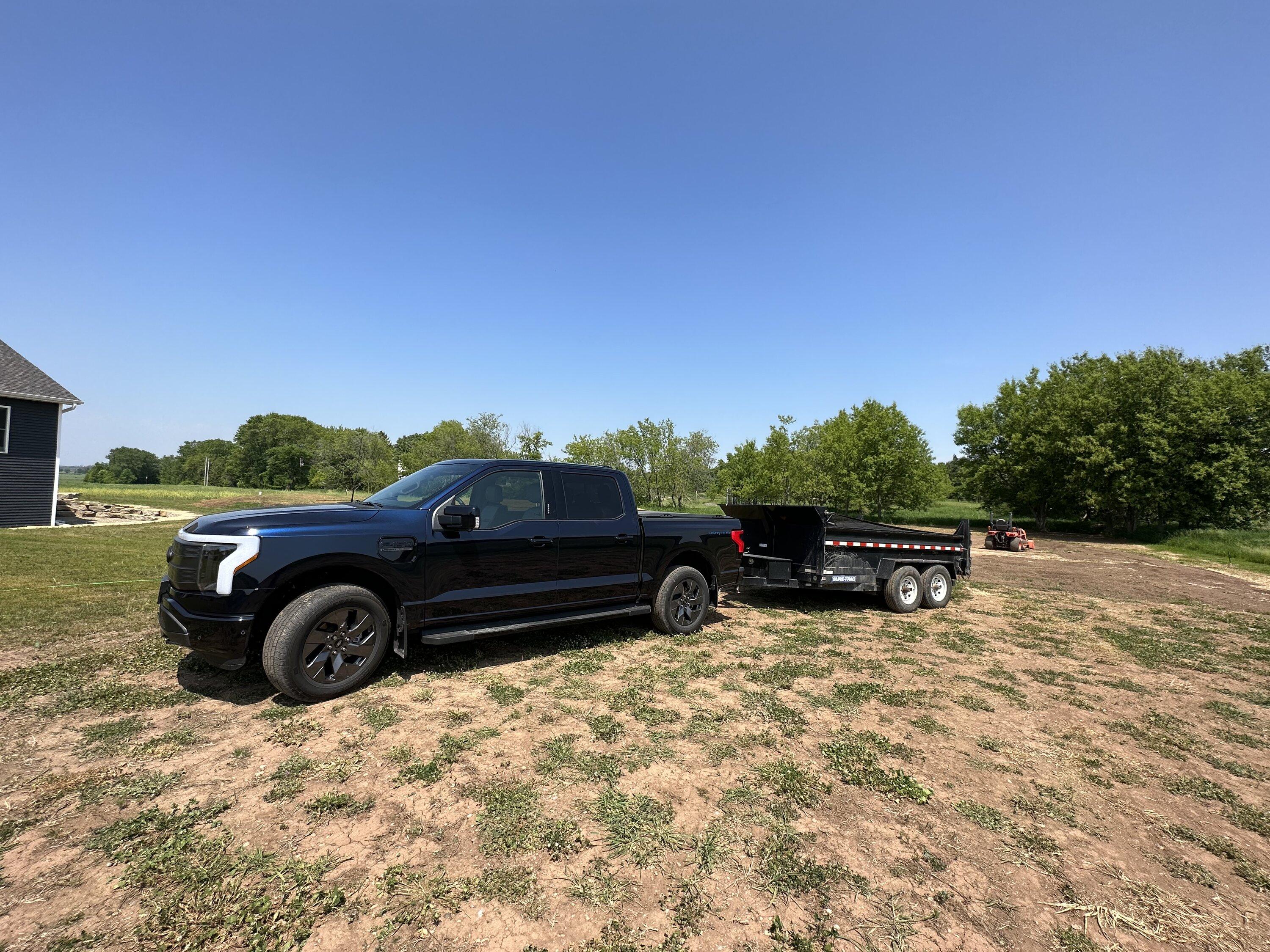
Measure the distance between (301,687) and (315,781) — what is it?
1.22 m

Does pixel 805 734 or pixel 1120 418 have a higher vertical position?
pixel 1120 418

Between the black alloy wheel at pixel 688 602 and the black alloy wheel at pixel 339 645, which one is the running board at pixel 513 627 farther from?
the black alloy wheel at pixel 688 602

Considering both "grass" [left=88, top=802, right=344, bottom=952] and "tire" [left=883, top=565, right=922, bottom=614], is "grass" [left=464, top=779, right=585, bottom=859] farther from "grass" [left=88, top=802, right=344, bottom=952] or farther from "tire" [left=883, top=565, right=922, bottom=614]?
"tire" [left=883, top=565, right=922, bottom=614]

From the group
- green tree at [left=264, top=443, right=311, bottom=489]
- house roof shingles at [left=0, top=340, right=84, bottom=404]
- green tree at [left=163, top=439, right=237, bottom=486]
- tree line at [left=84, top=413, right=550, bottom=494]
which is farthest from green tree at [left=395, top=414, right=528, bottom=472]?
green tree at [left=163, top=439, right=237, bottom=486]

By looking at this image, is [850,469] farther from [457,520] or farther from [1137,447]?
[457,520]

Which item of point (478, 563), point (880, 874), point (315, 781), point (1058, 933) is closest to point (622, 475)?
point (478, 563)

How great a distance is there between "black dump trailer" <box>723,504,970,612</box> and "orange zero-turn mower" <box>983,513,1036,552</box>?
1561 cm

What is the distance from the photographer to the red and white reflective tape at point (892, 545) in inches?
324

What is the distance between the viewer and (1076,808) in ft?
11.3

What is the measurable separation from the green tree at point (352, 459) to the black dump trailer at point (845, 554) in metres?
55.6

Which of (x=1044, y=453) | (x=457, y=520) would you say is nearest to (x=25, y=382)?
(x=457, y=520)

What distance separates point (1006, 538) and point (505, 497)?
23625 mm

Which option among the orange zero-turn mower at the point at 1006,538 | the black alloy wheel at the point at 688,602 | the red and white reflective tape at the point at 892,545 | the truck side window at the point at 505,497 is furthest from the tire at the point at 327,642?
the orange zero-turn mower at the point at 1006,538

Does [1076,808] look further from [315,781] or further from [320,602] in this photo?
[320,602]
